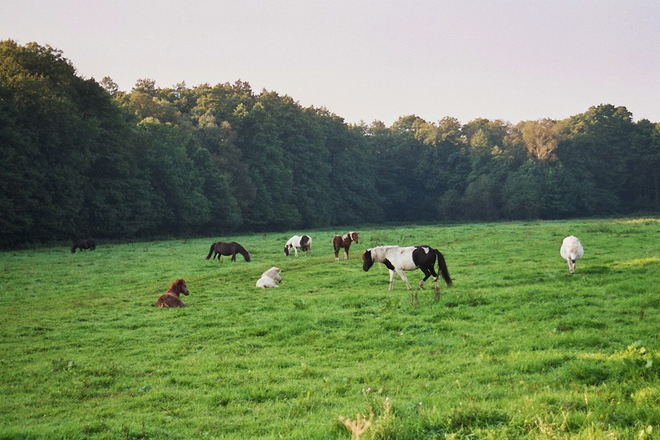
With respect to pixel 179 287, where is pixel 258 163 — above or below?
above

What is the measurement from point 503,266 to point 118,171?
41070mm

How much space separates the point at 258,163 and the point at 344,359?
66934mm

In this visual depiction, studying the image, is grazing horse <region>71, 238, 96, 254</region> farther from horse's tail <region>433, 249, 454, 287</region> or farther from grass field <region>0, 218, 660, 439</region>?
horse's tail <region>433, 249, 454, 287</region>

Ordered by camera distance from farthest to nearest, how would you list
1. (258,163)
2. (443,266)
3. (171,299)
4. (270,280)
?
(258,163)
(270,280)
(443,266)
(171,299)

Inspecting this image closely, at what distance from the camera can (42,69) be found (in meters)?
46.3

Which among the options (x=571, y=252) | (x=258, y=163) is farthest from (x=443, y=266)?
(x=258, y=163)

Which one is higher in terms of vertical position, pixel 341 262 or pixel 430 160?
A: pixel 430 160

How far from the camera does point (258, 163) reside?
74.9 metres

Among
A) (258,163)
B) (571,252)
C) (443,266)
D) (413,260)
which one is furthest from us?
(258,163)

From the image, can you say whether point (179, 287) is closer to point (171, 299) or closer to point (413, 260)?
point (171, 299)

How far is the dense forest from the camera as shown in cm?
4309

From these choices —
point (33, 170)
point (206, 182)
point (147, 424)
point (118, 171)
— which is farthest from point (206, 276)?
point (206, 182)

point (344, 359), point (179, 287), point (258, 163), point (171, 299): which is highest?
→ point (258, 163)

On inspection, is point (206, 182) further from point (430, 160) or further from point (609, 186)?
point (609, 186)
